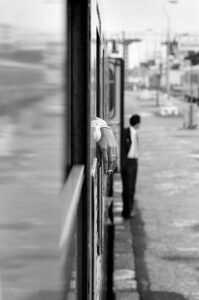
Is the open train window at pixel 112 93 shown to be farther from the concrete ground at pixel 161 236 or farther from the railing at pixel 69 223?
the railing at pixel 69 223

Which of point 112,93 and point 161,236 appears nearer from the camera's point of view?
point 161,236

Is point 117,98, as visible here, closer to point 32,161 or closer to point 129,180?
point 129,180

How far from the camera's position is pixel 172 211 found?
31.9ft

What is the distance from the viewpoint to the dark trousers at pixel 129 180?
27.4 feet

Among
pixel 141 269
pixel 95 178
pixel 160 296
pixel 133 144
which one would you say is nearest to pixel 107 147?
pixel 95 178

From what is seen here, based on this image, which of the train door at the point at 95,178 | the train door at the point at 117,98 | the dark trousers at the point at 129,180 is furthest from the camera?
the train door at the point at 117,98

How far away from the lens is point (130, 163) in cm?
831

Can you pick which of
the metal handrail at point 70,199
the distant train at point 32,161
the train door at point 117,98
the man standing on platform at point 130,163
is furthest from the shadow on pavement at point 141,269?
the distant train at point 32,161

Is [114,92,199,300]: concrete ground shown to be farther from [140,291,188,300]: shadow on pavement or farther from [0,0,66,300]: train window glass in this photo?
[0,0,66,300]: train window glass

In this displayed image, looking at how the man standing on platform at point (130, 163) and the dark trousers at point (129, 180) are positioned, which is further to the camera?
the dark trousers at point (129, 180)

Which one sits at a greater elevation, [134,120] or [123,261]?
[134,120]

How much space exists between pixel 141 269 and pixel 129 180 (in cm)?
215

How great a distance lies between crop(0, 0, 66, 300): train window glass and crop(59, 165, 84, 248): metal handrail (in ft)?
0.11

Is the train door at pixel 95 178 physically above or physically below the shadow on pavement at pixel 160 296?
above
